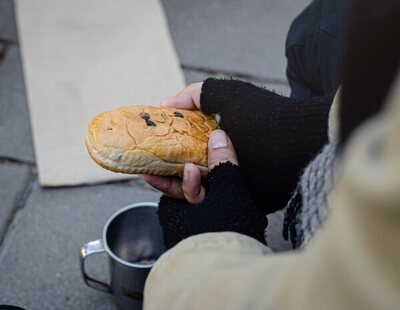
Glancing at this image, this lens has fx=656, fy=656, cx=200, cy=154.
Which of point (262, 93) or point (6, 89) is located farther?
point (6, 89)

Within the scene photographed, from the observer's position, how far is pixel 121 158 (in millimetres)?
1097

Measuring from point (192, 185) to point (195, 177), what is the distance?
0.05ft

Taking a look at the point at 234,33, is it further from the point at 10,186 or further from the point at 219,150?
the point at 219,150

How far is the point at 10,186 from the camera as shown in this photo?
1797 mm

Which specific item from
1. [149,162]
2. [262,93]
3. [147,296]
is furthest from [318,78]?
[147,296]

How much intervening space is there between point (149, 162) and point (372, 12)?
68 cm

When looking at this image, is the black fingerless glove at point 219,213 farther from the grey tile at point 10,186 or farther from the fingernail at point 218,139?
the grey tile at point 10,186

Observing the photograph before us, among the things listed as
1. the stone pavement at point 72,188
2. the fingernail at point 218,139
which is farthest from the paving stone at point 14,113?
the fingernail at point 218,139

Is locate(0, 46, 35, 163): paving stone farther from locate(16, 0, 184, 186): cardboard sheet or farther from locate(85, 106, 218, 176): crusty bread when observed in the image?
locate(85, 106, 218, 176): crusty bread

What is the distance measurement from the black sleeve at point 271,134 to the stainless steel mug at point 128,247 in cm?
36

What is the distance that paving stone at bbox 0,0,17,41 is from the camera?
89.7 inches

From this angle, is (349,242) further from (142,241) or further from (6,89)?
(6,89)

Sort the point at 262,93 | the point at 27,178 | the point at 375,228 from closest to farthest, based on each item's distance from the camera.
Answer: the point at 375,228
the point at 262,93
the point at 27,178

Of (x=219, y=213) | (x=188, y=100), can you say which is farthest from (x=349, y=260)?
(x=188, y=100)
